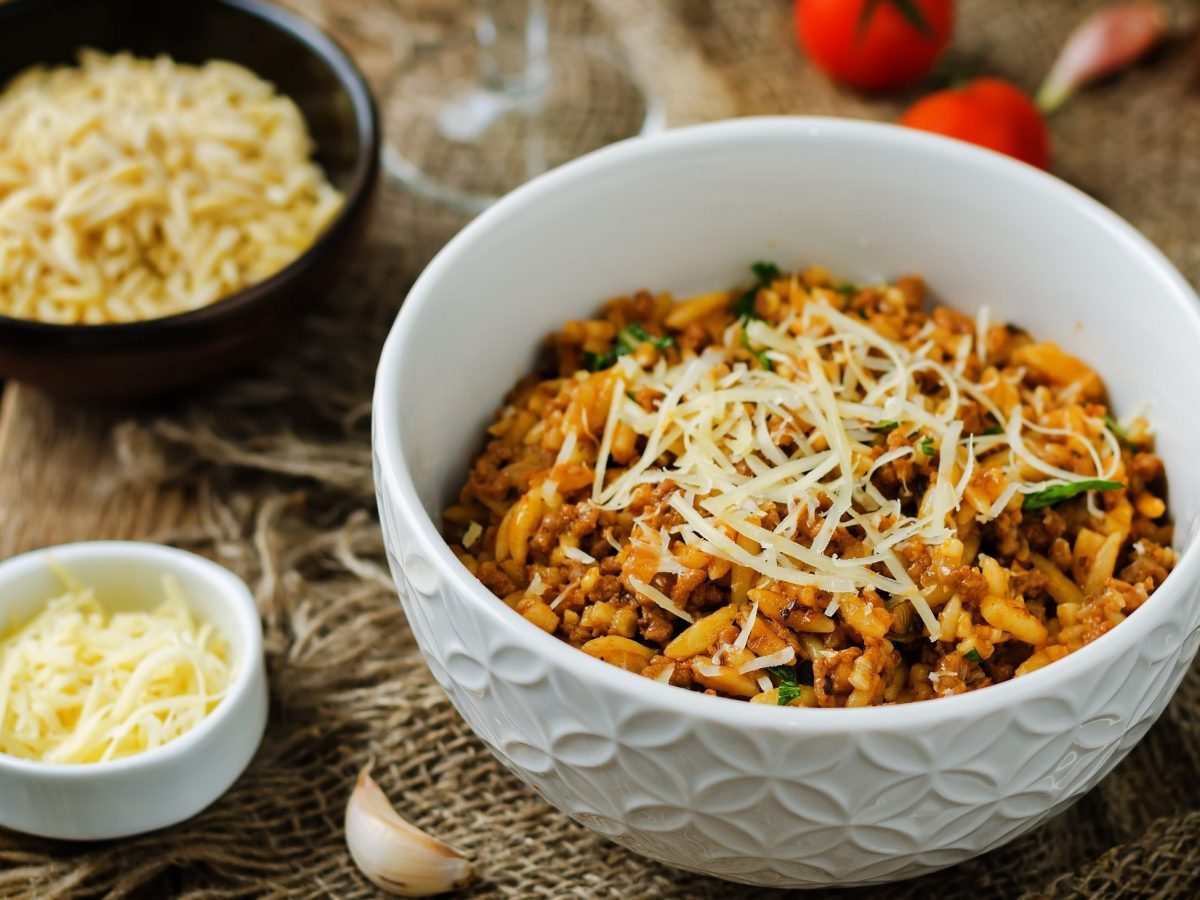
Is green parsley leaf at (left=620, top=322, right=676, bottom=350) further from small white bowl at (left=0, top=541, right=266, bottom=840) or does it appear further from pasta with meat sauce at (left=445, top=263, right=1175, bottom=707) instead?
small white bowl at (left=0, top=541, right=266, bottom=840)

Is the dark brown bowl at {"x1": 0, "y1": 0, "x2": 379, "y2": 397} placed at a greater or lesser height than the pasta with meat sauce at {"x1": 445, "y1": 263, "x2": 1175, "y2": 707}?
lesser

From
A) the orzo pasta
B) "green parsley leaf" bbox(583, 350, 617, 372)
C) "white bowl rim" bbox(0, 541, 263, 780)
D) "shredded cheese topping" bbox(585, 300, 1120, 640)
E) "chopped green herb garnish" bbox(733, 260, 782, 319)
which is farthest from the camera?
the orzo pasta

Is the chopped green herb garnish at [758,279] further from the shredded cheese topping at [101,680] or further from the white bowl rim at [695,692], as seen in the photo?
the shredded cheese topping at [101,680]

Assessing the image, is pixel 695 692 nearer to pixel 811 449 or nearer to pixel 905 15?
pixel 811 449

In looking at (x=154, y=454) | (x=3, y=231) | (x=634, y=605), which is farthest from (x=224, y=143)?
(x=634, y=605)

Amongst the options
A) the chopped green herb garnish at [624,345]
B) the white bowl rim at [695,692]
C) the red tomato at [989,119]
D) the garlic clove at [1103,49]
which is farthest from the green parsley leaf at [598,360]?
the garlic clove at [1103,49]

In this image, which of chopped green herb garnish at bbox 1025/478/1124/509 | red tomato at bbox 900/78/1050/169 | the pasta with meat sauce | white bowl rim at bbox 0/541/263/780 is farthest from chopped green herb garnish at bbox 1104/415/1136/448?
white bowl rim at bbox 0/541/263/780

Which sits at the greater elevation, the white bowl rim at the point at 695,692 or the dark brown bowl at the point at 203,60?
the white bowl rim at the point at 695,692
